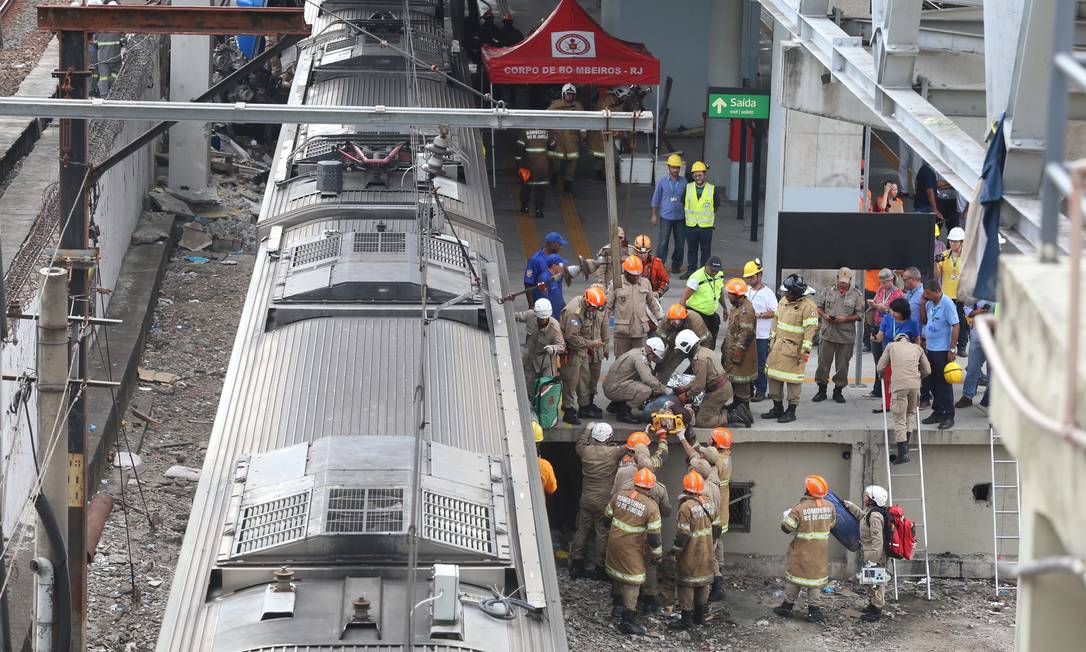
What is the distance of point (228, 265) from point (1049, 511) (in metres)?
17.3

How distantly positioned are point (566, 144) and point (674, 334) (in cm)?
753

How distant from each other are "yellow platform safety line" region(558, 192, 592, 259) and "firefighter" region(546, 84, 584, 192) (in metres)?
0.31

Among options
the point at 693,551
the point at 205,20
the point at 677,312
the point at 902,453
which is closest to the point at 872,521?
the point at 902,453

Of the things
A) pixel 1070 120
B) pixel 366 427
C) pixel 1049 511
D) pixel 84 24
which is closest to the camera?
pixel 1049 511

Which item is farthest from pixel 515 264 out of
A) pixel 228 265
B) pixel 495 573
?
pixel 495 573

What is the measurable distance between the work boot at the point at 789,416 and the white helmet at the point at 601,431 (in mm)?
1926

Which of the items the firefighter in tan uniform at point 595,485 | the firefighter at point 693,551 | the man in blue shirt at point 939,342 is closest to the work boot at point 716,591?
the firefighter at point 693,551

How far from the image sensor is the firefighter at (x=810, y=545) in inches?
510

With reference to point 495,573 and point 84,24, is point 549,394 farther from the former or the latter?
point 495,573

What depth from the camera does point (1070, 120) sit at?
404 inches

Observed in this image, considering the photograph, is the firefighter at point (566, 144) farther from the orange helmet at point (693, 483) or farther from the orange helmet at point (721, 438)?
the orange helmet at point (693, 483)

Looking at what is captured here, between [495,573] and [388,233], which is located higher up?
[388,233]

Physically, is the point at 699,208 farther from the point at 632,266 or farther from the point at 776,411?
the point at 776,411

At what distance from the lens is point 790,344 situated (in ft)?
47.2
